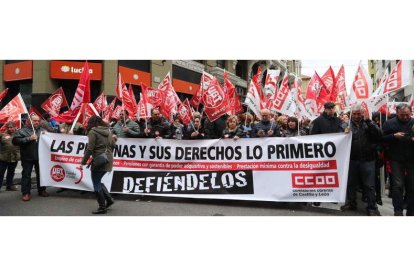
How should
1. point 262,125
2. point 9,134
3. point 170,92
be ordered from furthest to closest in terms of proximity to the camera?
point 170,92 → point 9,134 → point 262,125

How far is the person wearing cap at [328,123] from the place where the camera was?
6312 mm

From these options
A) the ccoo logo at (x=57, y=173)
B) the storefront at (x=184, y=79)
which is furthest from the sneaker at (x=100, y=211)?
the storefront at (x=184, y=79)

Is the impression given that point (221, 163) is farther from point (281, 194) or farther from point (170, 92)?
point (170, 92)

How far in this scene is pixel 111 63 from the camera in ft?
56.5

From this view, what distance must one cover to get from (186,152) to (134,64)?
44.1 ft

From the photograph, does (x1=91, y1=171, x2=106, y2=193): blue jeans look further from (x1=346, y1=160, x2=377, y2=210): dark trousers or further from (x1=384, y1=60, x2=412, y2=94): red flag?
(x1=384, y1=60, x2=412, y2=94): red flag

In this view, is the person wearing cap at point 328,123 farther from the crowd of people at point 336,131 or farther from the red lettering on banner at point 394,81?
the red lettering on banner at point 394,81

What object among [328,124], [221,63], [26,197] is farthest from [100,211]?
[221,63]

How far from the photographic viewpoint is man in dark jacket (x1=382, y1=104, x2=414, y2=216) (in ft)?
18.2

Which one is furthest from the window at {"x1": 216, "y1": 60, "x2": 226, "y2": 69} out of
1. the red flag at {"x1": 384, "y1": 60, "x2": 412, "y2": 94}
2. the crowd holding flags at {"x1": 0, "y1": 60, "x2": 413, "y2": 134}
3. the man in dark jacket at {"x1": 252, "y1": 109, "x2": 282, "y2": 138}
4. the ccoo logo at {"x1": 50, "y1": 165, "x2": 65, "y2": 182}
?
the red flag at {"x1": 384, "y1": 60, "x2": 412, "y2": 94}

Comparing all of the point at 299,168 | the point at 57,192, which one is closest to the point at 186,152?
the point at 299,168

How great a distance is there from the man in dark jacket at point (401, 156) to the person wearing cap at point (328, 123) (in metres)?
0.90

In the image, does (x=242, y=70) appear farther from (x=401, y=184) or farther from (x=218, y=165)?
(x=401, y=184)

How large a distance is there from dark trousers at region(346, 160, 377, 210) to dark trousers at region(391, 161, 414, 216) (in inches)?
13.0
